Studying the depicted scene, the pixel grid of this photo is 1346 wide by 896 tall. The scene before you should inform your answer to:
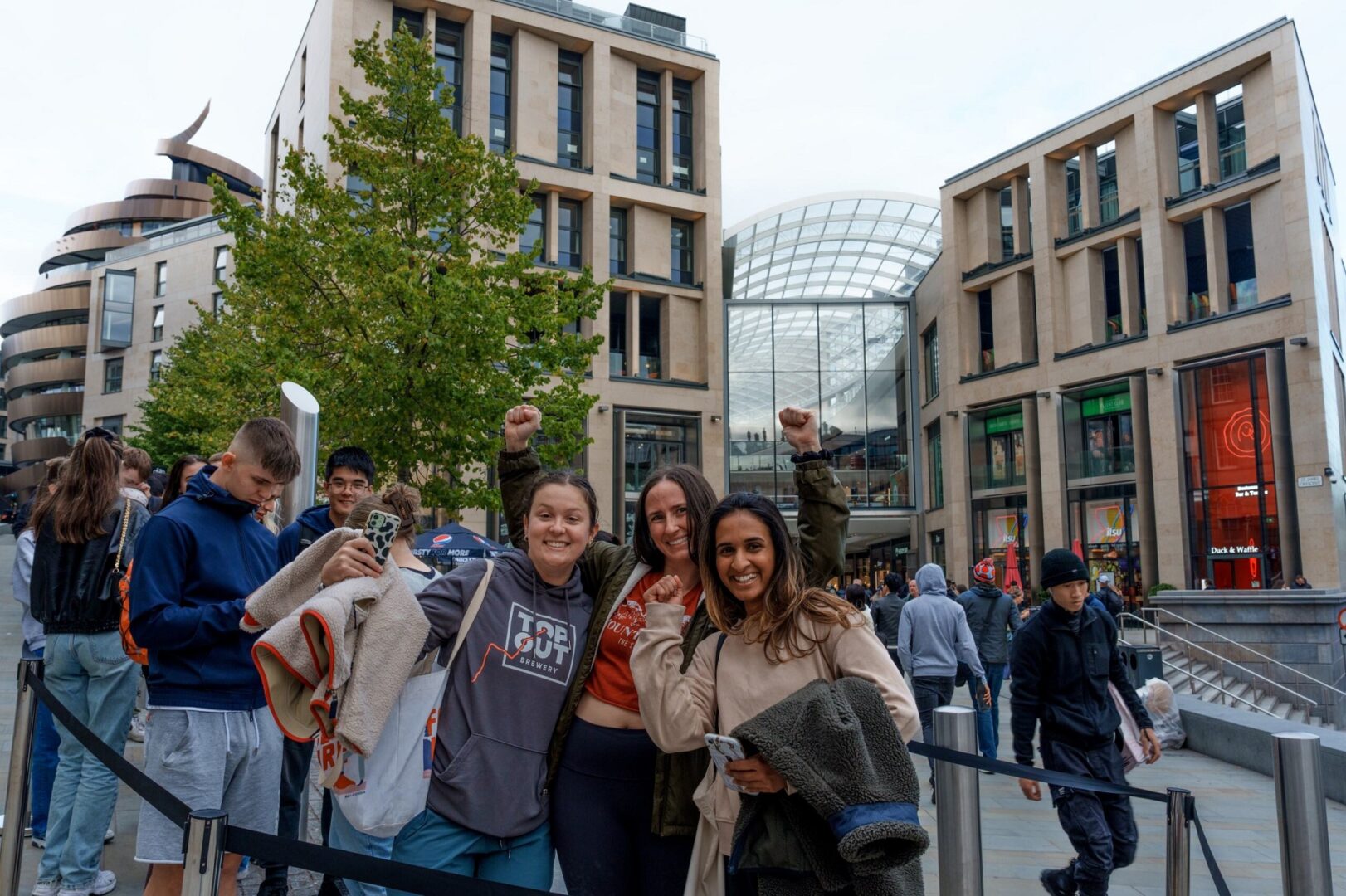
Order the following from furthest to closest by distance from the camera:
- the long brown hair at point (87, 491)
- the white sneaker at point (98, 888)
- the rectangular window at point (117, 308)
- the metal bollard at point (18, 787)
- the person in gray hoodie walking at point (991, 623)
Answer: the rectangular window at point (117, 308) → the person in gray hoodie walking at point (991, 623) → the long brown hair at point (87, 491) → the white sneaker at point (98, 888) → the metal bollard at point (18, 787)

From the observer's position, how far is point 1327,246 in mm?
33281

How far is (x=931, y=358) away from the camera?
41.5m

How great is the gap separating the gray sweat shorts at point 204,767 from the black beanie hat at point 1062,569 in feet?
13.2

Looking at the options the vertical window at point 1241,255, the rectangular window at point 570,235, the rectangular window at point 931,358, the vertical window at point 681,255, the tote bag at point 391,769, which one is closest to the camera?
the tote bag at point 391,769

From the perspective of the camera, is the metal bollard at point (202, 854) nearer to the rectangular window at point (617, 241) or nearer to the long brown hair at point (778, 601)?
the long brown hair at point (778, 601)

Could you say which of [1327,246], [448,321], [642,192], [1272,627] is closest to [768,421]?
[642,192]

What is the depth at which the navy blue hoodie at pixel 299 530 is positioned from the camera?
483 centimetres

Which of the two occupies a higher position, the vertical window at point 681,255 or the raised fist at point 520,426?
the vertical window at point 681,255

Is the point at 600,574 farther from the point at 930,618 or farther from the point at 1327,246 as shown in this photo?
the point at 1327,246

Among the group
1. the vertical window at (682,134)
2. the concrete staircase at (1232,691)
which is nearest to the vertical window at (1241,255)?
the concrete staircase at (1232,691)

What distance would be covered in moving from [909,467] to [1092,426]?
30.7 ft

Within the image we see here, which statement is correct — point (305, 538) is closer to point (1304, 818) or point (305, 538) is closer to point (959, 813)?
point (959, 813)

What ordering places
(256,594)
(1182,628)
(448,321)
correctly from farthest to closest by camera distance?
1. (1182,628)
2. (448,321)
3. (256,594)

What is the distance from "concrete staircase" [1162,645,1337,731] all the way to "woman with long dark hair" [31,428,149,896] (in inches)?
701
